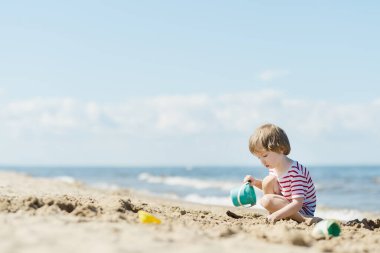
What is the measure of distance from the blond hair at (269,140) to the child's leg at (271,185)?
0.36 metres

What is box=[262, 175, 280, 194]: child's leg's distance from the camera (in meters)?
5.87

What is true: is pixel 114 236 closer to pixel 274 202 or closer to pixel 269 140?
pixel 269 140

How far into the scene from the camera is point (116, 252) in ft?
10.2

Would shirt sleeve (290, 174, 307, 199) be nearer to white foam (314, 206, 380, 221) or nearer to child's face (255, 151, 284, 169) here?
child's face (255, 151, 284, 169)

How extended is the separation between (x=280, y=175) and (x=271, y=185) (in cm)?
20

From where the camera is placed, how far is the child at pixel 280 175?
219 inches

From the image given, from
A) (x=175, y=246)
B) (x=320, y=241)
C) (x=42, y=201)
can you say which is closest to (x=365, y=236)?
(x=320, y=241)

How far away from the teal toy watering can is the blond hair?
61 cm

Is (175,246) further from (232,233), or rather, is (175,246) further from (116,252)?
(232,233)

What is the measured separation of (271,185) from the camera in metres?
5.90

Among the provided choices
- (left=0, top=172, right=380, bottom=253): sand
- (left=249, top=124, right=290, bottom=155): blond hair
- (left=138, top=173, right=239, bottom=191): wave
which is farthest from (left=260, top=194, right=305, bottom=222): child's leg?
(left=138, top=173, right=239, bottom=191): wave

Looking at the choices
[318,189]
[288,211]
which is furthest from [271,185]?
[318,189]

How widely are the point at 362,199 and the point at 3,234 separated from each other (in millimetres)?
11713

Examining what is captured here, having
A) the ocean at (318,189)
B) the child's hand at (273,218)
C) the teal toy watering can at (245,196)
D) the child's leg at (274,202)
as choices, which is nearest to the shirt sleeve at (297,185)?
the child's leg at (274,202)
